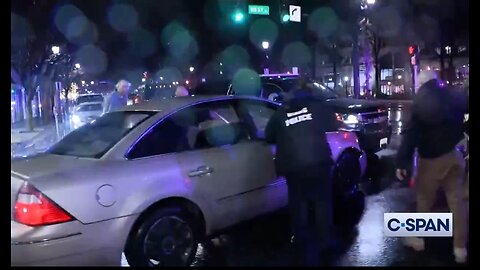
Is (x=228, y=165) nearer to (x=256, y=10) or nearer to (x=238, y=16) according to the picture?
(x=238, y=16)

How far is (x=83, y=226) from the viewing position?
12.1ft

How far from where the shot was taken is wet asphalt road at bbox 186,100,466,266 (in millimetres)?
4508

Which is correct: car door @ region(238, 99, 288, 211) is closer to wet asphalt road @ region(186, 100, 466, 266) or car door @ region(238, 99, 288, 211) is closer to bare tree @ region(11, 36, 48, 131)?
wet asphalt road @ region(186, 100, 466, 266)

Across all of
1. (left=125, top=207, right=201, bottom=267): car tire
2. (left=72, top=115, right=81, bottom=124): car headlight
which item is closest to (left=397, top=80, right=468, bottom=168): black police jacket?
(left=125, top=207, right=201, bottom=267): car tire

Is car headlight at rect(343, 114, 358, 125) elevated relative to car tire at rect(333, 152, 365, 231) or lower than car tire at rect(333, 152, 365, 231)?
elevated

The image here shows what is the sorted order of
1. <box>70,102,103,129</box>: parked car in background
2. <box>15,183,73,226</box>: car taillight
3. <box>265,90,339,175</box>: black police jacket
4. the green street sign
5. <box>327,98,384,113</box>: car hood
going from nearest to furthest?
1. <box>15,183,73,226</box>: car taillight
2. <box>265,90,339,175</box>: black police jacket
3. <box>327,98,384,113</box>: car hood
4. the green street sign
5. <box>70,102,103,129</box>: parked car in background

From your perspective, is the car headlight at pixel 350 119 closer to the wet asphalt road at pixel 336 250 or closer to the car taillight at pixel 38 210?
the wet asphalt road at pixel 336 250

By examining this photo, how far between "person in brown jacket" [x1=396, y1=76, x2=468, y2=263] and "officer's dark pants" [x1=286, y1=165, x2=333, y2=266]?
90cm

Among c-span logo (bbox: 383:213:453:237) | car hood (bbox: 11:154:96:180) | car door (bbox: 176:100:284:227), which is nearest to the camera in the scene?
car hood (bbox: 11:154:96:180)

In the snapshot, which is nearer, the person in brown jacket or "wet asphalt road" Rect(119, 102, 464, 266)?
the person in brown jacket

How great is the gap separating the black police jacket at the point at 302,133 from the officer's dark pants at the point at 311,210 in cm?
9

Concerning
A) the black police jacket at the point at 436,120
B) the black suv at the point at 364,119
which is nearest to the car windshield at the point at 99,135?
the black police jacket at the point at 436,120

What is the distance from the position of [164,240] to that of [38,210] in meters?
1.04

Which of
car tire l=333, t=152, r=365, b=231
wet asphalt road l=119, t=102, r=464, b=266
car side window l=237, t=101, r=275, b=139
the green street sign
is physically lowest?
wet asphalt road l=119, t=102, r=464, b=266
